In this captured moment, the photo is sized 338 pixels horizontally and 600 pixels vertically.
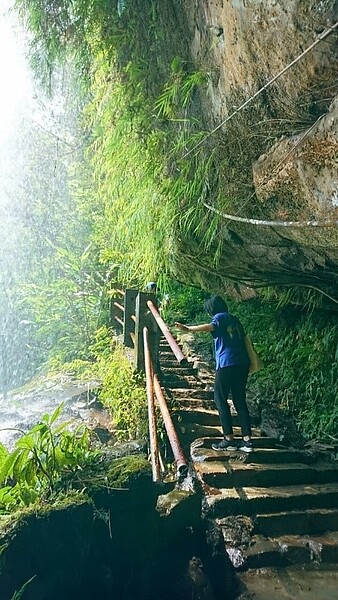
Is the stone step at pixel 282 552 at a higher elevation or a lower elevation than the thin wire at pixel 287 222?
lower

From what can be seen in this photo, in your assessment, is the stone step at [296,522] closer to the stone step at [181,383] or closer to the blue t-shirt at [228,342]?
the blue t-shirt at [228,342]

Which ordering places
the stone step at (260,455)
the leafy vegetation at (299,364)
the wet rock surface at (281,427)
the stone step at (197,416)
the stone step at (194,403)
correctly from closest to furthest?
the stone step at (260,455) → the wet rock surface at (281,427) → the stone step at (197,416) → the stone step at (194,403) → the leafy vegetation at (299,364)

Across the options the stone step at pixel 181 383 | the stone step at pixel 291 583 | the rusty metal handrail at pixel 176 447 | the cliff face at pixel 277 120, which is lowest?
the stone step at pixel 291 583

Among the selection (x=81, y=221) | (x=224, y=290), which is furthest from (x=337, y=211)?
(x=81, y=221)

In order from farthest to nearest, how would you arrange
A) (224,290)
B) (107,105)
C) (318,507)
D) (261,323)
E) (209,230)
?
(261,323)
(224,290)
(107,105)
(209,230)
(318,507)

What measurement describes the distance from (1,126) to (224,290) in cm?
1626

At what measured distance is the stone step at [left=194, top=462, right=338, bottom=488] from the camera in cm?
451

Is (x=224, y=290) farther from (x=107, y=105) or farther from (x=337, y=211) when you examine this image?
(x=337, y=211)

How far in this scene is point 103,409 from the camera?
8.34m

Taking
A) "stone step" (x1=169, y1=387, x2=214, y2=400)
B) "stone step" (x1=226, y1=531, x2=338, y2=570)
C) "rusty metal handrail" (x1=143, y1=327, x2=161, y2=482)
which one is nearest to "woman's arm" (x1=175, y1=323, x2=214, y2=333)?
"rusty metal handrail" (x1=143, y1=327, x2=161, y2=482)

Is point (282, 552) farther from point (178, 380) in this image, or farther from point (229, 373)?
point (178, 380)

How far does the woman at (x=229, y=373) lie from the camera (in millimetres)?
5059

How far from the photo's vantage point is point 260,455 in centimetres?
496

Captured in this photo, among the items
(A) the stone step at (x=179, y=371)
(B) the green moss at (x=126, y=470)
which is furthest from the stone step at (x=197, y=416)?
(B) the green moss at (x=126, y=470)
